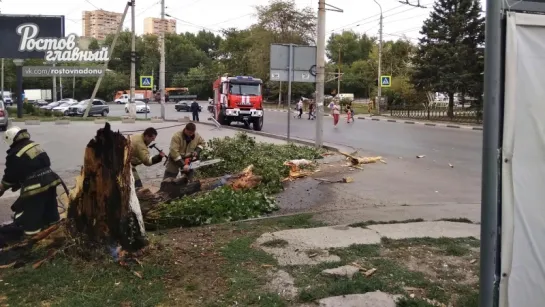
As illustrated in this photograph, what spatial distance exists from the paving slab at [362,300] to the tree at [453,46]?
3199 cm

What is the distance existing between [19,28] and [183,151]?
A: 30.6 m

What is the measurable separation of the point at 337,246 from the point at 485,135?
3209mm

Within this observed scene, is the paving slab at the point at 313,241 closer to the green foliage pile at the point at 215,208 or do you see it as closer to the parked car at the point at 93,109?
the green foliage pile at the point at 215,208

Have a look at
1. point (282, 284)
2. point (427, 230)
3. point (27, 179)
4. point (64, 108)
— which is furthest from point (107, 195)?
point (64, 108)

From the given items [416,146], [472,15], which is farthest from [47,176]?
[472,15]

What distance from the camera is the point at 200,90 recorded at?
324 ft

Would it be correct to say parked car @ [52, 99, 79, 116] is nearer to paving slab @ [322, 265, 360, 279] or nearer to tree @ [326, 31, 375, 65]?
paving slab @ [322, 265, 360, 279]

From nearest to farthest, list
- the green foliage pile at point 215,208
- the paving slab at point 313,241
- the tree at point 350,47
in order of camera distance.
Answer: the paving slab at point 313,241 → the green foliage pile at point 215,208 → the tree at point 350,47

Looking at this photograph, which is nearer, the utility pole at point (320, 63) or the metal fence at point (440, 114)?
the utility pole at point (320, 63)

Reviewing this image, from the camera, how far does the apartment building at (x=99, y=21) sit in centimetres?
4967

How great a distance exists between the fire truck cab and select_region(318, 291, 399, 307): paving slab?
23814mm

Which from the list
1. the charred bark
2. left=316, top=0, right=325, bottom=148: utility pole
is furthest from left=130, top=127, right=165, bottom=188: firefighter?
left=316, top=0, right=325, bottom=148: utility pole

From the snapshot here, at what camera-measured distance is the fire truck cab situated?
92.0 ft

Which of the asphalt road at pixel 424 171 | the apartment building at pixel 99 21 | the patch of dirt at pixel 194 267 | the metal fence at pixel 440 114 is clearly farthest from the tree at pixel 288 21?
the patch of dirt at pixel 194 267
